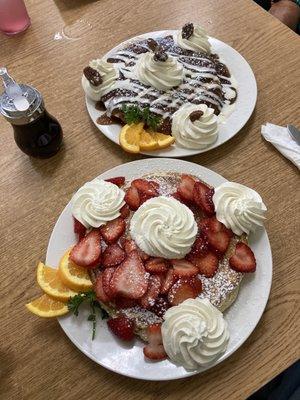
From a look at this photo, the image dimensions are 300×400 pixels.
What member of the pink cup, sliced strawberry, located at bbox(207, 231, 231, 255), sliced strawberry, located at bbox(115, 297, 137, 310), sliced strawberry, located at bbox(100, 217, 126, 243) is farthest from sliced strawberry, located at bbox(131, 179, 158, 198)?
the pink cup

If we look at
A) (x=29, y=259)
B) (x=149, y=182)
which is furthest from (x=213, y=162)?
(x=29, y=259)

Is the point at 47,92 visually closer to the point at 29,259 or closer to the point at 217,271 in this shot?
the point at 29,259

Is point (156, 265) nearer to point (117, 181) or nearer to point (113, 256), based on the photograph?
point (113, 256)

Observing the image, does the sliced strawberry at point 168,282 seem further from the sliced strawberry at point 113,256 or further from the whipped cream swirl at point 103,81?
the whipped cream swirl at point 103,81

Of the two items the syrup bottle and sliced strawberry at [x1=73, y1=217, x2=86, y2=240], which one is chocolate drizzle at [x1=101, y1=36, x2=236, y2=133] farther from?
sliced strawberry at [x1=73, y1=217, x2=86, y2=240]

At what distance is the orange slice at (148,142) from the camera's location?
1574 mm

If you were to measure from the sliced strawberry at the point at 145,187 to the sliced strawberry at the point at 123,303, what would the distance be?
328mm

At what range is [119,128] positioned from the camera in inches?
65.2

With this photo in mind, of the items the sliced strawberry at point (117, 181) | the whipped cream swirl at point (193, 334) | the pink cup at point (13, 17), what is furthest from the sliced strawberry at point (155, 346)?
the pink cup at point (13, 17)

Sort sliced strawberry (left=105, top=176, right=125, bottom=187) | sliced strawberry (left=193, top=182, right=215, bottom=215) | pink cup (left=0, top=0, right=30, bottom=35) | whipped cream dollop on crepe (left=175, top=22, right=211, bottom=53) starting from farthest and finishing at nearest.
→ pink cup (left=0, top=0, right=30, bottom=35), whipped cream dollop on crepe (left=175, top=22, right=211, bottom=53), sliced strawberry (left=105, top=176, right=125, bottom=187), sliced strawberry (left=193, top=182, right=215, bottom=215)

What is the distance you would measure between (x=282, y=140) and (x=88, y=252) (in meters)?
0.78

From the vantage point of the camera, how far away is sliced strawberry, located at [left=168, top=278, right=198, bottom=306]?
1.22m

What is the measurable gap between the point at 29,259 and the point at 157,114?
2.16 feet

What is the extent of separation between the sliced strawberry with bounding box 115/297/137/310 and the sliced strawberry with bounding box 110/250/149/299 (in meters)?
0.02
